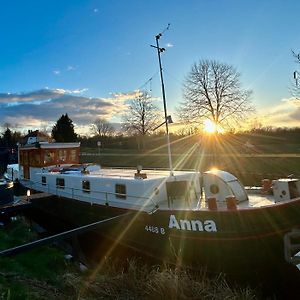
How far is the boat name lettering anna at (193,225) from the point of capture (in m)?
10.6

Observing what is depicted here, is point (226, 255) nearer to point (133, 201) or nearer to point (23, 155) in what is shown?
point (133, 201)

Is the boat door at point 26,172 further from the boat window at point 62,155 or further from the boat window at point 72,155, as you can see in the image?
the boat window at point 72,155

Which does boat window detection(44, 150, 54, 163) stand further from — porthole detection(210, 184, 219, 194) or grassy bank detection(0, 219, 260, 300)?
porthole detection(210, 184, 219, 194)

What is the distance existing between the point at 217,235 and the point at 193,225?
800 millimetres

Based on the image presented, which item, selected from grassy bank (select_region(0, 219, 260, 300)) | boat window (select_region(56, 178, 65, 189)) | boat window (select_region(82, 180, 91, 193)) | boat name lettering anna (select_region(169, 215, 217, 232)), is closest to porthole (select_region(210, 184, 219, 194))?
boat name lettering anna (select_region(169, 215, 217, 232))

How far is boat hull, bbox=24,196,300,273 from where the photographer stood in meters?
10.1

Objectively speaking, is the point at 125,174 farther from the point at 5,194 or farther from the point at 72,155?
the point at 72,155

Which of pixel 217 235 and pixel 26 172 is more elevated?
pixel 26 172

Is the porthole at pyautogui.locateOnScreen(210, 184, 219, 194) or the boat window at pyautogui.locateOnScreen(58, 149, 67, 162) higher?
the boat window at pyautogui.locateOnScreen(58, 149, 67, 162)

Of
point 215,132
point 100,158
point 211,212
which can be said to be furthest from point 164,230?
point 100,158

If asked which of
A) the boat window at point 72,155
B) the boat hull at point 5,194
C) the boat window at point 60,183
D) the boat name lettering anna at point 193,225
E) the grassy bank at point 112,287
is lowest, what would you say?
the grassy bank at point 112,287

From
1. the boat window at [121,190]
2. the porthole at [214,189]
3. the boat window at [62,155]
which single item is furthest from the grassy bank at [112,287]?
the boat window at [62,155]

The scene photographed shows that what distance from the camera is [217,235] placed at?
10562mm

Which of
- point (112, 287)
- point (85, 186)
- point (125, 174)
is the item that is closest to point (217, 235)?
point (112, 287)
